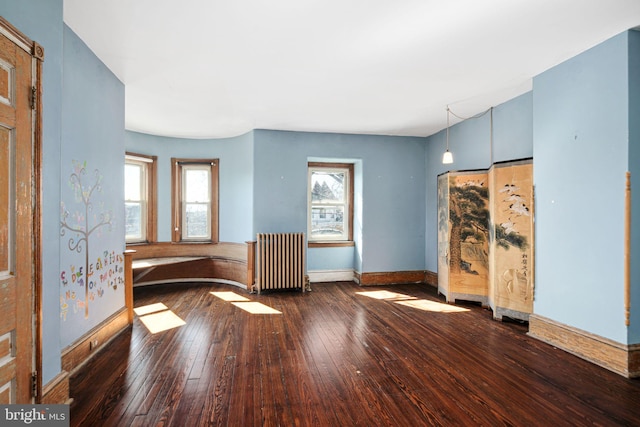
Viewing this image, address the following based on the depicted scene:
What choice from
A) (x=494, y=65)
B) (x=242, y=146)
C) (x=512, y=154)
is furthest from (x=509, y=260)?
(x=242, y=146)

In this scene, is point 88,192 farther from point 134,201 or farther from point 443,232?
point 443,232

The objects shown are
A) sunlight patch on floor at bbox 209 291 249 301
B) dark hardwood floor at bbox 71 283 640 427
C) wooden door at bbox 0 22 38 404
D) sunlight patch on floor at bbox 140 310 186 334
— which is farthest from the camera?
sunlight patch on floor at bbox 209 291 249 301

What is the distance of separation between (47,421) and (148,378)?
2.52ft

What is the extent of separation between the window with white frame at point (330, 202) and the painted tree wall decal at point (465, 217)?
2.13 meters

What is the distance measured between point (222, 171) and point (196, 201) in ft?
2.68

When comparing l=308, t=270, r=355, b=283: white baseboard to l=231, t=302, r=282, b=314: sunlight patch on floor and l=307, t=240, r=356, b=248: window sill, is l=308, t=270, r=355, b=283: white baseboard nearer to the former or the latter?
l=307, t=240, r=356, b=248: window sill

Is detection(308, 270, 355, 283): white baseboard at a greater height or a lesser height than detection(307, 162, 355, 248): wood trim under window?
lesser

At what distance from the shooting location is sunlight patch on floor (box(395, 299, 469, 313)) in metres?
4.49

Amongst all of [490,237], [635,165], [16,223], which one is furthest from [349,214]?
[16,223]

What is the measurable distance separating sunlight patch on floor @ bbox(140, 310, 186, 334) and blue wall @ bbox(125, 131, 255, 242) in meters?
1.95

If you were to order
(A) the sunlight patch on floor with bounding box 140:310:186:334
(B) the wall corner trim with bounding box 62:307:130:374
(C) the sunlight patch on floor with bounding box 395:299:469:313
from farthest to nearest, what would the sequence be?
(C) the sunlight patch on floor with bounding box 395:299:469:313
(A) the sunlight patch on floor with bounding box 140:310:186:334
(B) the wall corner trim with bounding box 62:307:130:374

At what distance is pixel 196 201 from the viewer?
6.39m

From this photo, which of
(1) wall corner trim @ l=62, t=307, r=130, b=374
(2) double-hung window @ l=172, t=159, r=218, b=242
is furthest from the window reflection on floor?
(1) wall corner trim @ l=62, t=307, r=130, b=374

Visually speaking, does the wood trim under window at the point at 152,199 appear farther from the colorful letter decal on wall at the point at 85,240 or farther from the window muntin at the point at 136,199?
the colorful letter decal on wall at the point at 85,240
